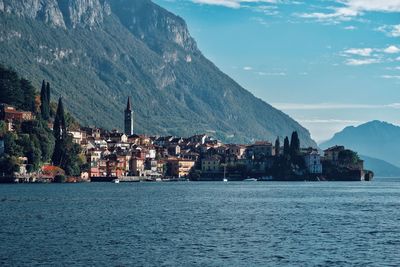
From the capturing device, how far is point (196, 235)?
60.1m

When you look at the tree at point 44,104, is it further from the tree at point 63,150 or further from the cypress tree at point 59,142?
the cypress tree at point 59,142

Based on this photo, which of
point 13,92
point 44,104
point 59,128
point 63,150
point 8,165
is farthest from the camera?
point 44,104

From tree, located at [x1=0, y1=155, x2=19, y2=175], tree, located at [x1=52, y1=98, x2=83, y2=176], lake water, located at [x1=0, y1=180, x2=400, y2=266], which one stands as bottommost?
lake water, located at [x1=0, y1=180, x2=400, y2=266]

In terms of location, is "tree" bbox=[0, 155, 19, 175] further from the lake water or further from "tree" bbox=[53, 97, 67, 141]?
the lake water

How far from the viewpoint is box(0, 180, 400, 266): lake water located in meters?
48.7

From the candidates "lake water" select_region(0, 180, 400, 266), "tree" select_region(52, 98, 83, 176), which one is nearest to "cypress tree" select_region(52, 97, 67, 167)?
"tree" select_region(52, 98, 83, 176)

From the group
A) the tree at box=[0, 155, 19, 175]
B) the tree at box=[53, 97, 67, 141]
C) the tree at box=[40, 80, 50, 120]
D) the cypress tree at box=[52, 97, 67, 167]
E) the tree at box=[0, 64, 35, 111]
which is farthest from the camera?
the tree at box=[40, 80, 50, 120]

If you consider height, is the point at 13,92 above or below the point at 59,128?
above

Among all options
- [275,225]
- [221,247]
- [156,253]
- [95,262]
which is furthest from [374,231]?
[95,262]

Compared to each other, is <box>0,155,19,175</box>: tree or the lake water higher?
<box>0,155,19,175</box>: tree

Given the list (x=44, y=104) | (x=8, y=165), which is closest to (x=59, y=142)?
(x=8, y=165)

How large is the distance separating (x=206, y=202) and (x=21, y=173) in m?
67.0

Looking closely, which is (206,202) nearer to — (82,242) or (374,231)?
(374,231)

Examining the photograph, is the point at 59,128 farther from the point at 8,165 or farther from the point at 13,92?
the point at 13,92
